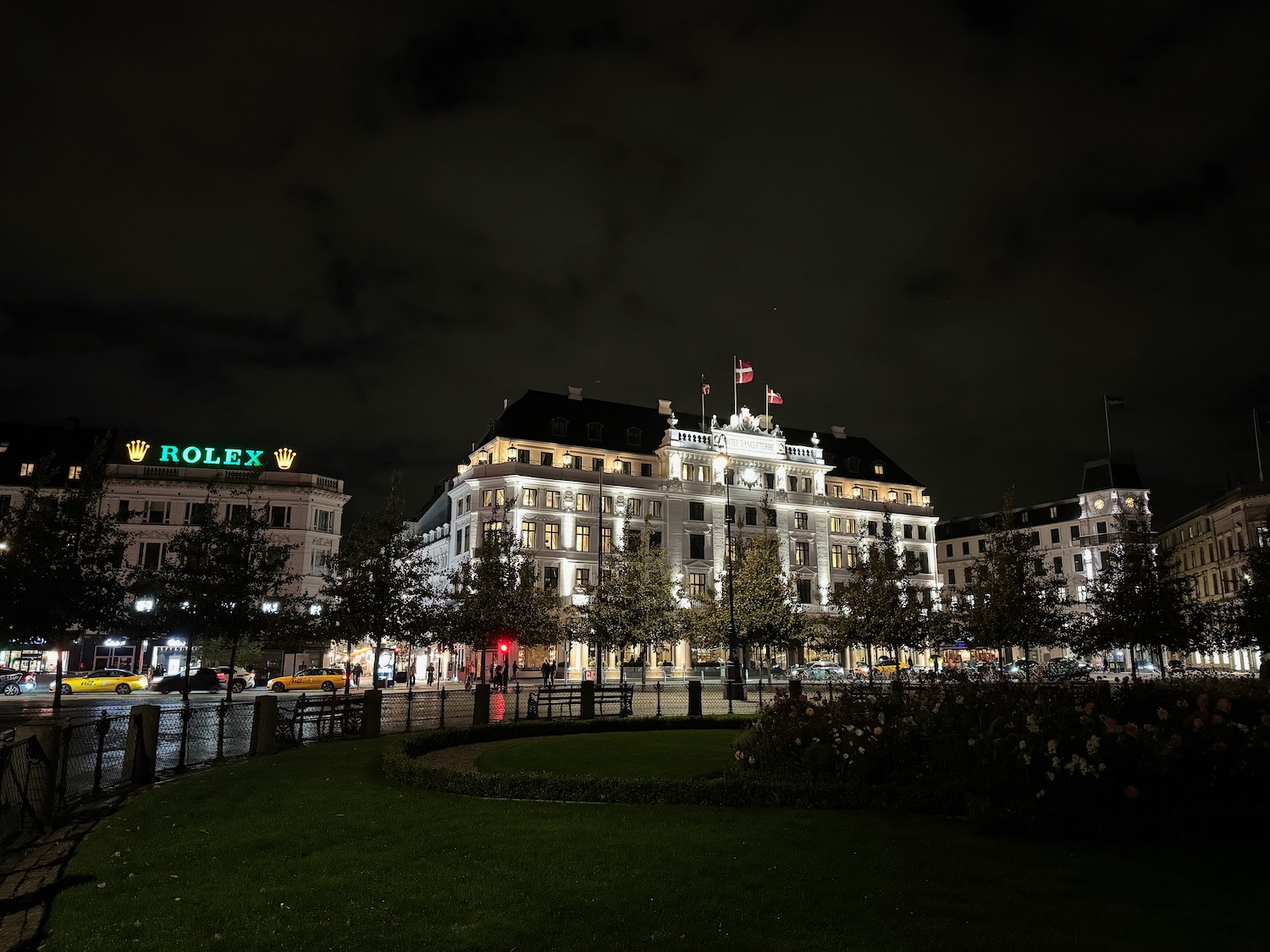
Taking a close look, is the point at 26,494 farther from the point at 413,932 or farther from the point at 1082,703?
the point at 1082,703

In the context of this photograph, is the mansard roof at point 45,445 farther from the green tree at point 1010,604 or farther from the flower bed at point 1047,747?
the flower bed at point 1047,747

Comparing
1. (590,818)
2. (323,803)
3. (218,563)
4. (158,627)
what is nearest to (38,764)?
(323,803)

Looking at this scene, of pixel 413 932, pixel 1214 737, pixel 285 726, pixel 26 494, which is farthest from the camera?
pixel 26 494

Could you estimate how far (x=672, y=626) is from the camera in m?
56.0

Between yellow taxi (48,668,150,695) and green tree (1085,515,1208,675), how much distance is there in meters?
55.5

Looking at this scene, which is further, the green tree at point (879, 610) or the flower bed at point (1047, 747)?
the green tree at point (879, 610)

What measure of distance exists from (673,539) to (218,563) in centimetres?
4215

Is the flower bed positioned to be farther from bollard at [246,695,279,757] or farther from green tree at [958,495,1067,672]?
green tree at [958,495,1067,672]

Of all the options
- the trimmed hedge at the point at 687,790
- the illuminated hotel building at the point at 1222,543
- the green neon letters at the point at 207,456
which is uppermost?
the green neon letters at the point at 207,456

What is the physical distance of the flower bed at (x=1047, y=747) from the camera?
10.6 m

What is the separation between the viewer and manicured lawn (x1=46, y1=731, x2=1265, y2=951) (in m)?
7.21

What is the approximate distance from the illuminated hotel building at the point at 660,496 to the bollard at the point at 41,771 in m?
53.3

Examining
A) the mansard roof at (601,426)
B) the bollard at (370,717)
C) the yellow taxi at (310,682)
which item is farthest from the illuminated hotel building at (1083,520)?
the bollard at (370,717)

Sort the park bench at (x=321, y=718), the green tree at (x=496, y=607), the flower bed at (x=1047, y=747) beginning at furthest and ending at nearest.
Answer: the green tree at (x=496, y=607) → the park bench at (x=321, y=718) → the flower bed at (x=1047, y=747)
